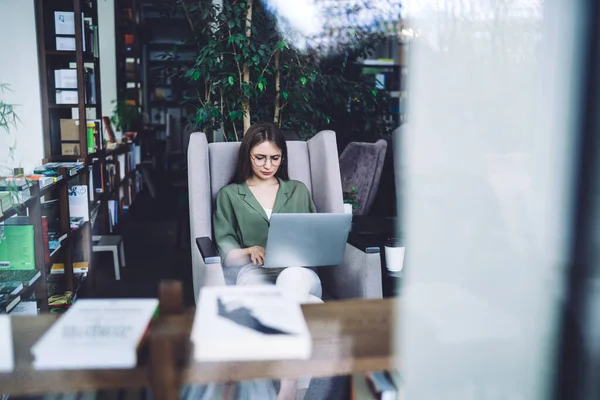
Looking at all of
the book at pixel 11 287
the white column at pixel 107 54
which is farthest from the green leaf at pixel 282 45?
the white column at pixel 107 54

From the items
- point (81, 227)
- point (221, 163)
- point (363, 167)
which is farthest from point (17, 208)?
point (363, 167)

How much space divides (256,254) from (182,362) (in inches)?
46.8

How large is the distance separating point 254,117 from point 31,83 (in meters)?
1.27

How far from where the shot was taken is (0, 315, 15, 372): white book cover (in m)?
0.90

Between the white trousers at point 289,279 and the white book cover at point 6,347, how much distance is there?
94 cm

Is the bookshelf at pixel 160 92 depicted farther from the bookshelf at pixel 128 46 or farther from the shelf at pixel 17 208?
the shelf at pixel 17 208

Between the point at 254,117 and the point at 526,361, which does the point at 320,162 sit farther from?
the point at 526,361

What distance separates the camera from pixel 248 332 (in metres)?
0.90

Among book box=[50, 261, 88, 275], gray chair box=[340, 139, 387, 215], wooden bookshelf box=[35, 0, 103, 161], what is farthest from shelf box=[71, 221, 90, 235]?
gray chair box=[340, 139, 387, 215]

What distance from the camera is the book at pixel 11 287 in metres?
2.14

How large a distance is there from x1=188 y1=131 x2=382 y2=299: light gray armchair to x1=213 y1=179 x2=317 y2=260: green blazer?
0.05 meters

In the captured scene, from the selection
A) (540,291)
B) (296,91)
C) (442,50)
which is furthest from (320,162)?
(540,291)

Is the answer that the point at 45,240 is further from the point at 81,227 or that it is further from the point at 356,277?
the point at 356,277

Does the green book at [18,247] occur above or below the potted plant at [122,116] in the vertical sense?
below
